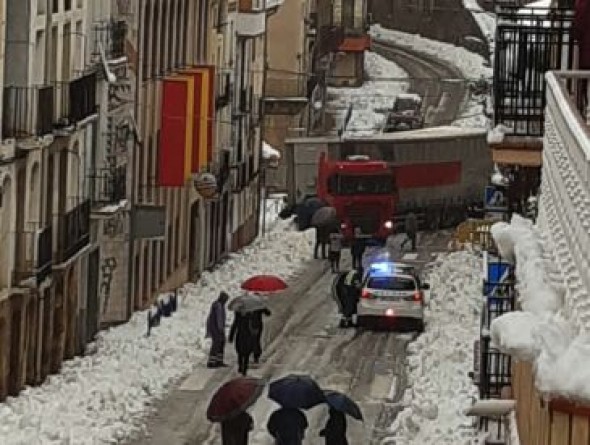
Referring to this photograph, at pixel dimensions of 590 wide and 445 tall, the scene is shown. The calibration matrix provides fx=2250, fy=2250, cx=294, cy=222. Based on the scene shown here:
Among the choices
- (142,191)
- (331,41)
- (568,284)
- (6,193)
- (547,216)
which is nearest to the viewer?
(568,284)

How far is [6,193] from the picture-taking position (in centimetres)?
3619

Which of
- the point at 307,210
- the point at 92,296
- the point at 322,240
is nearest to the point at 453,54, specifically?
the point at 307,210

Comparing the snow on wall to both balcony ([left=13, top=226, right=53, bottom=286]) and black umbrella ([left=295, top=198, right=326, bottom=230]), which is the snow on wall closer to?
balcony ([left=13, top=226, right=53, bottom=286])

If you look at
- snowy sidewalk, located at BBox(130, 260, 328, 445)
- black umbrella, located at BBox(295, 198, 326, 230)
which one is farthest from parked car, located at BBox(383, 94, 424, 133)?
snowy sidewalk, located at BBox(130, 260, 328, 445)

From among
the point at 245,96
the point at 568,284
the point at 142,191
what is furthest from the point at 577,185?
the point at 245,96

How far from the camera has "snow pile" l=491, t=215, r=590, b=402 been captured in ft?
25.9

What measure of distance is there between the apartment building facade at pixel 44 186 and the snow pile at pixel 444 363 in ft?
20.5

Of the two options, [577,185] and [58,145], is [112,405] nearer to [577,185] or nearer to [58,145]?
[58,145]

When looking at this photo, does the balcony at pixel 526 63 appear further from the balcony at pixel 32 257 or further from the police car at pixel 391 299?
the police car at pixel 391 299

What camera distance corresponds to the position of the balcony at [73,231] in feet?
127

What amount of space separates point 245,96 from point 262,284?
23522 millimetres

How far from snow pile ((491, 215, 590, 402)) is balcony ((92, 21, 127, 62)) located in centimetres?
3168

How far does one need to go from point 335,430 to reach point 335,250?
2995cm

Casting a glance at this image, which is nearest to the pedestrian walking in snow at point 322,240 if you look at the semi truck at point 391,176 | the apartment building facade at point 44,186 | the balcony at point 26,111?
the semi truck at point 391,176
